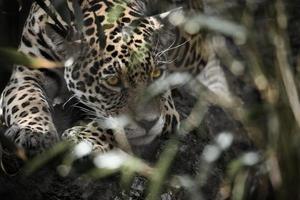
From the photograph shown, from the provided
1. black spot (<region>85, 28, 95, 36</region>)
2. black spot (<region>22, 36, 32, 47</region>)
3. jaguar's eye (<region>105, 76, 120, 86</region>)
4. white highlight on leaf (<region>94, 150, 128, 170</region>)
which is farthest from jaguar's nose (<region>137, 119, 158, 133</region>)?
black spot (<region>22, 36, 32, 47</region>)

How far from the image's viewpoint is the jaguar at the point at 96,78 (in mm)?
3896

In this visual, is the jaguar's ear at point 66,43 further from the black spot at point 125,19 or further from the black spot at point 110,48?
the black spot at point 125,19

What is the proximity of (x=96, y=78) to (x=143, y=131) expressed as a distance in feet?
1.92

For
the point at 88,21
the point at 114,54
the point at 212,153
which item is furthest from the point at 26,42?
the point at 212,153

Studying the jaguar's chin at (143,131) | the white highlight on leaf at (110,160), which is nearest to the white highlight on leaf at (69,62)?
the jaguar's chin at (143,131)

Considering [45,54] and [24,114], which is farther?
[45,54]

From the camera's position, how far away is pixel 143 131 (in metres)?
3.84

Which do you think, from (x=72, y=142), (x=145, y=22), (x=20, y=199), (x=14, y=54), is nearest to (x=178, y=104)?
(x=145, y=22)

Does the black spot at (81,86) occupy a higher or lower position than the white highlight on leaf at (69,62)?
lower

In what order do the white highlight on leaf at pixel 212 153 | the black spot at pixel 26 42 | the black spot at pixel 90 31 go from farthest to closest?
1. the black spot at pixel 26 42
2. the black spot at pixel 90 31
3. the white highlight on leaf at pixel 212 153

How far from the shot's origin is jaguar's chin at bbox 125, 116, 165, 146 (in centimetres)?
382

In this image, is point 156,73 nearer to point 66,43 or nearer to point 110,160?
point 66,43

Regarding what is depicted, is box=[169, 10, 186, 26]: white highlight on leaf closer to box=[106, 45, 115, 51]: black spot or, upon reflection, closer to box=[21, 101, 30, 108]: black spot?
box=[106, 45, 115, 51]: black spot

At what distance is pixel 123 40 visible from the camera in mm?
4223
